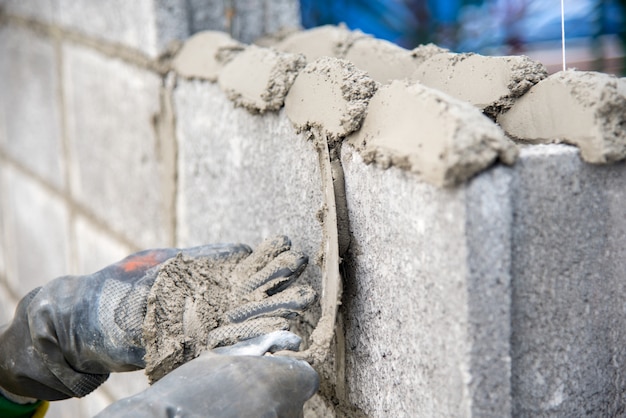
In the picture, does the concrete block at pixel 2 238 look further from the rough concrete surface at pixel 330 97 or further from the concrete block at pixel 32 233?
the rough concrete surface at pixel 330 97

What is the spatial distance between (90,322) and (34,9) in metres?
2.08

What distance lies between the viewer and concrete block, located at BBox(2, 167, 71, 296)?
3254mm

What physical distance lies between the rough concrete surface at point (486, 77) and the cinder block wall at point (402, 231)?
229 millimetres

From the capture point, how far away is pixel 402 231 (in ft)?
3.99

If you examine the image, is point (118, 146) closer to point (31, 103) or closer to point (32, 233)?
point (31, 103)

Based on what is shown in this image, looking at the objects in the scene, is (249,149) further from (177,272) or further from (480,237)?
(480,237)

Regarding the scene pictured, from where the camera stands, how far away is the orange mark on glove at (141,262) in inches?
61.9

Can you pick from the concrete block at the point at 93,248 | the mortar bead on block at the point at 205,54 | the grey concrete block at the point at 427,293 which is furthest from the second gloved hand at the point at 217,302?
the concrete block at the point at 93,248

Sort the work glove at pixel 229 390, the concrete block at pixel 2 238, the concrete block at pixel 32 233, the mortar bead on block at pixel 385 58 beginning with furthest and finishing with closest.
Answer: the concrete block at pixel 2 238 < the concrete block at pixel 32 233 < the mortar bead on block at pixel 385 58 < the work glove at pixel 229 390

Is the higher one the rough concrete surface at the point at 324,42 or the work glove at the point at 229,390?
the rough concrete surface at the point at 324,42

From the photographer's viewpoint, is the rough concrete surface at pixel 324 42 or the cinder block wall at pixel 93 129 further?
the cinder block wall at pixel 93 129

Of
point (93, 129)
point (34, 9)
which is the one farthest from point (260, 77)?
point (34, 9)

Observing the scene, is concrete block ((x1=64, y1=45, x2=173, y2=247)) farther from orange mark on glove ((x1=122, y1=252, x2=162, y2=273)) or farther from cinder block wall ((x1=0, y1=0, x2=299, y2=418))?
orange mark on glove ((x1=122, y1=252, x2=162, y2=273))

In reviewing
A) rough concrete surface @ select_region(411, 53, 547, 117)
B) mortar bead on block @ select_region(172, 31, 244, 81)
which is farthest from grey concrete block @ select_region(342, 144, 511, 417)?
mortar bead on block @ select_region(172, 31, 244, 81)
